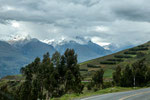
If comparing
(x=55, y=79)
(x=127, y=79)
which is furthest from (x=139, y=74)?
(x=55, y=79)

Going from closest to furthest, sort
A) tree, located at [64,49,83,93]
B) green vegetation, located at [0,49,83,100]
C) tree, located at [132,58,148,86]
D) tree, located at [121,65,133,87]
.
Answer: tree, located at [64,49,83,93] < tree, located at [132,58,148,86] < green vegetation, located at [0,49,83,100] < tree, located at [121,65,133,87]

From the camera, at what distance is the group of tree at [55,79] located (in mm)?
64125

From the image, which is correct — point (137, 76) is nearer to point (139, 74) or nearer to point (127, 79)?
point (139, 74)

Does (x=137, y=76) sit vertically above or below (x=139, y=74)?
below

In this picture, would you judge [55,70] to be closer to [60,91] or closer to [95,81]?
[60,91]

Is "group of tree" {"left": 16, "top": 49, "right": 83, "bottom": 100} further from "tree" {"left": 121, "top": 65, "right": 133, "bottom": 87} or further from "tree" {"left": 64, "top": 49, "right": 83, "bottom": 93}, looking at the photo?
"tree" {"left": 121, "top": 65, "right": 133, "bottom": 87}

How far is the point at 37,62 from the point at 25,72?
21.5ft

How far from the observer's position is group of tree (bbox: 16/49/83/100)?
6412cm

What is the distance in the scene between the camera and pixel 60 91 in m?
69.9

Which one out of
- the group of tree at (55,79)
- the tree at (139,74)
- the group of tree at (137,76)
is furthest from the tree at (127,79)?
the group of tree at (55,79)

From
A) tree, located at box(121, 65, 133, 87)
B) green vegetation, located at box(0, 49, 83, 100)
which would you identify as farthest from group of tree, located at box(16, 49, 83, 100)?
tree, located at box(121, 65, 133, 87)

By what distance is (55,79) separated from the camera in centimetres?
6712

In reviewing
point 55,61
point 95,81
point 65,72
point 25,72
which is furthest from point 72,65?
point 95,81

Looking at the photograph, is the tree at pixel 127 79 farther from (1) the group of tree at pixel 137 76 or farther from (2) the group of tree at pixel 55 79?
(2) the group of tree at pixel 55 79
